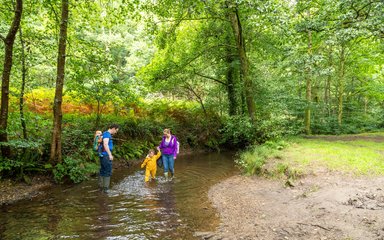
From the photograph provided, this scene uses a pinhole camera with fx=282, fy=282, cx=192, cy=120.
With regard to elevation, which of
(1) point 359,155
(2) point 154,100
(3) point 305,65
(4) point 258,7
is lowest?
(1) point 359,155

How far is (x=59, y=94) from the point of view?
914 centimetres

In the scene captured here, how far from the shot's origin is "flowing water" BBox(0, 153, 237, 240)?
Answer: 538 centimetres

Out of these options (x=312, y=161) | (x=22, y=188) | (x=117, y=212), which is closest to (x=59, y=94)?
(x=22, y=188)

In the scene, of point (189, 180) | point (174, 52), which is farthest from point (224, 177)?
point (174, 52)

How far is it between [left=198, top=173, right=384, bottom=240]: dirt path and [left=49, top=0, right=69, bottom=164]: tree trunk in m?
5.31

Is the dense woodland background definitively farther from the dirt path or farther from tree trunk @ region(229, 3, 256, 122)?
the dirt path

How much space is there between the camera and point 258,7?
8.55 metres

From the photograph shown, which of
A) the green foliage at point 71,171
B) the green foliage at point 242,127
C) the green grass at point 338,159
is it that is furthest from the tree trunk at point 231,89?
the green foliage at point 71,171

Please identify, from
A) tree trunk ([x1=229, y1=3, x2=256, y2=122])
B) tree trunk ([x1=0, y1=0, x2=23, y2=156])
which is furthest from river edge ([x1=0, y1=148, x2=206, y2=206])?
tree trunk ([x1=229, y1=3, x2=256, y2=122])

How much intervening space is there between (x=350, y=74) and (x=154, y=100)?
16.4 meters

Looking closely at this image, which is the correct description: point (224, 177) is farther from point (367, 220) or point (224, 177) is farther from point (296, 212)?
point (367, 220)

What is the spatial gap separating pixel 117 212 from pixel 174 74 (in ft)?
35.0

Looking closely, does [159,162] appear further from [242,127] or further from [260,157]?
[242,127]

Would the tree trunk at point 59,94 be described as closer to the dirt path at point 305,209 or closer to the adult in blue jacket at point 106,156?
the adult in blue jacket at point 106,156
